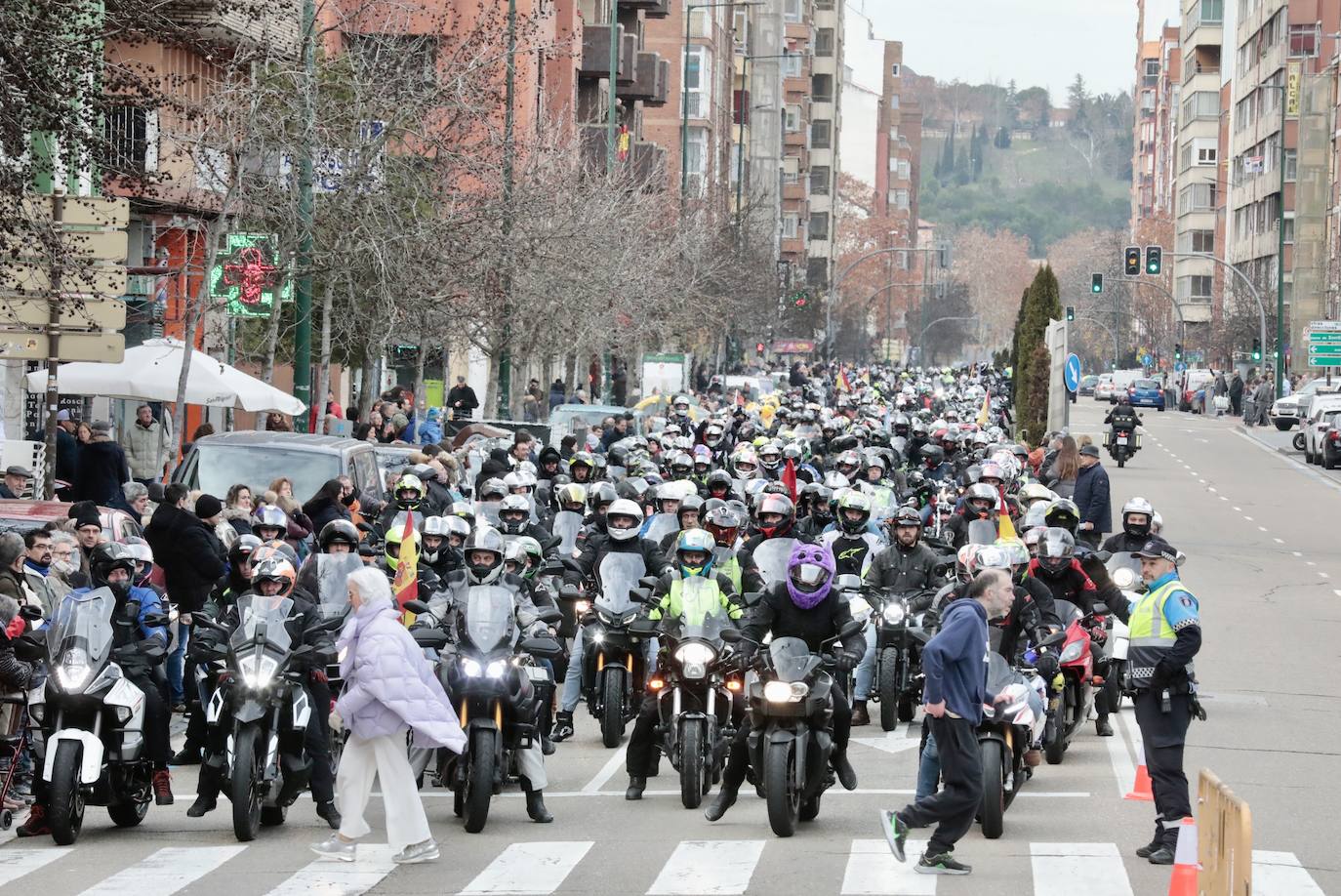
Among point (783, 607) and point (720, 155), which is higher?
point (720, 155)

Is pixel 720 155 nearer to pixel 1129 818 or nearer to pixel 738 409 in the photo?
pixel 738 409

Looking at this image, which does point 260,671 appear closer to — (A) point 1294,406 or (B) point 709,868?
(B) point 709,868

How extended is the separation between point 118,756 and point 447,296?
66.6 feet

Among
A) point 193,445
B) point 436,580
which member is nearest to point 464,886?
point 436,580

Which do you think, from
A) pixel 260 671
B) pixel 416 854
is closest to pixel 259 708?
pixel 260 671

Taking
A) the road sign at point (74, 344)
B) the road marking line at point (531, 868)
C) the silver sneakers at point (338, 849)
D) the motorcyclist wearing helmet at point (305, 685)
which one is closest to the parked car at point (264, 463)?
the road sign at point (74, 344)

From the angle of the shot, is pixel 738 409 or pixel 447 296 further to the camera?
pixel 738 409

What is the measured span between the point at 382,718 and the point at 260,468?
33.8 feet

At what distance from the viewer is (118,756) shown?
487 inches

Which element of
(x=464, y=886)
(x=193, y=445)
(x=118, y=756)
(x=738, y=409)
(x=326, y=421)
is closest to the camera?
(x=464, y=886)

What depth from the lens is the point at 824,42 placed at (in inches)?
6152

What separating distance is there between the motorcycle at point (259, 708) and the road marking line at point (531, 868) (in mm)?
1302

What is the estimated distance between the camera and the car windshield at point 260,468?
2150 centimetres

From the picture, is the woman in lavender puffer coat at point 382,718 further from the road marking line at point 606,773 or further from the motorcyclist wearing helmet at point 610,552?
the motorcyclist wearing helmet at point 610,552
